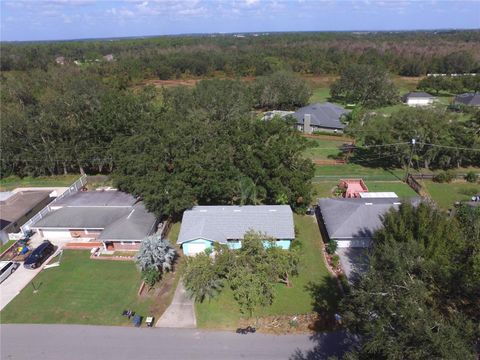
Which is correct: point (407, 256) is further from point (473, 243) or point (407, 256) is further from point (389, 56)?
point (389, 56)

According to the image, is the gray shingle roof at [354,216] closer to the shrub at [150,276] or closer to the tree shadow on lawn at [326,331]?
the tree shadow on lawn at [326,331]

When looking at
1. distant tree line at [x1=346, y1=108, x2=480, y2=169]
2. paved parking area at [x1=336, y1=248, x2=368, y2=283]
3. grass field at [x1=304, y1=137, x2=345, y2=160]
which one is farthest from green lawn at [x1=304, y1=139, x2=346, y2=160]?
paved parking area at [x1=336, y1=248, x2=368, y2=283]

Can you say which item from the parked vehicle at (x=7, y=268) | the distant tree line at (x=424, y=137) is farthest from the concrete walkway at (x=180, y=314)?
the distant tree line at (x=424, y=137)

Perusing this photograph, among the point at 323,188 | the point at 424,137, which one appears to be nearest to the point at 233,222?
the point at 323,188

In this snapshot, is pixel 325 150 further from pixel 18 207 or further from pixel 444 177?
pixel 18 207

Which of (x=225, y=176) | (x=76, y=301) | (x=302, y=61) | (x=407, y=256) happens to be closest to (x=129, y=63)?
(x=302, y=61)

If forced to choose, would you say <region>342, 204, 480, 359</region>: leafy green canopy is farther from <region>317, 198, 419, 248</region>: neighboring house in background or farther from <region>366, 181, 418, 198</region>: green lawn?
<region>366, 181, 418, 198</region>: green lawn
